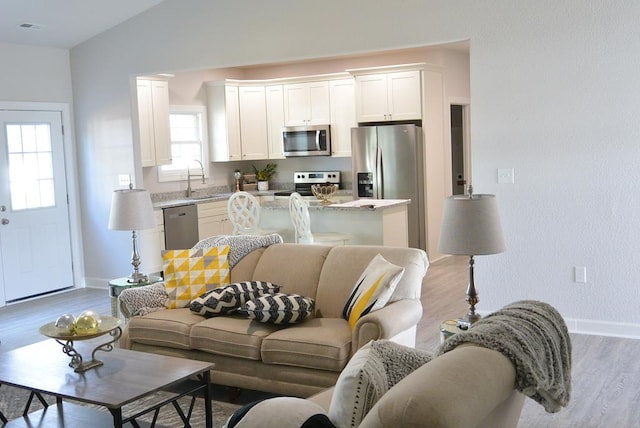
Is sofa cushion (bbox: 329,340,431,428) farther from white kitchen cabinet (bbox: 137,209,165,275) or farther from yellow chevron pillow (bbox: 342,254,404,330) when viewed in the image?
white kitchen cabinet (bbox: 137,209,165,275)

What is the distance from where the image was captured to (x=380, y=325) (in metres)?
3.65

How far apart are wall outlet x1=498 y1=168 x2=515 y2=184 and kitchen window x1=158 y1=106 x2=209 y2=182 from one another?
15.5 ft

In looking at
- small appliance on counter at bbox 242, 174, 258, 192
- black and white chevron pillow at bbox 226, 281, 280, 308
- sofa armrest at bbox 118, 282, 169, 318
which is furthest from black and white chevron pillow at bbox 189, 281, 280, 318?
small appliance on counter at bbox 242, 174, 258, 192

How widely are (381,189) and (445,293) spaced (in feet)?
6.23

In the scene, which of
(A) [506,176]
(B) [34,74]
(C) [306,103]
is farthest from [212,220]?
(A) [506,176]

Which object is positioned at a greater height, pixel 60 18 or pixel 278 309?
pixel 60 18

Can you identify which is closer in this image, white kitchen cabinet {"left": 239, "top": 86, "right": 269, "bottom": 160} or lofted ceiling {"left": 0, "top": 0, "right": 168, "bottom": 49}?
lofted ceiling {"left": 0, "top": 0, "right": 168, "bottom": 49}

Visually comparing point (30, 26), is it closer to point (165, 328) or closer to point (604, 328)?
point (165, 328)

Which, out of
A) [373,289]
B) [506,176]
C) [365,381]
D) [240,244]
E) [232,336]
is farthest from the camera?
[506,176]

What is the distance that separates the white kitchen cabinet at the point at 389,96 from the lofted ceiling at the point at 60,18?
2682 mm

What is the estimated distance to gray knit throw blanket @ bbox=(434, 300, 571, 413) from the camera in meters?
2.03

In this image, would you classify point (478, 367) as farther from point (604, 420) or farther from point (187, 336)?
point (187, 336)

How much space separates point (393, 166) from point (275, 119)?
7.07ft

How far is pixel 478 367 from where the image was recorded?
6.15 ft
